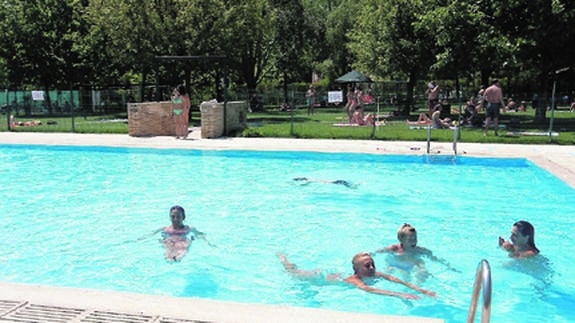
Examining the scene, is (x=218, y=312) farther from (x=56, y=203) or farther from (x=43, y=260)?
(x=56, y=203)

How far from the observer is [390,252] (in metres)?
6.56

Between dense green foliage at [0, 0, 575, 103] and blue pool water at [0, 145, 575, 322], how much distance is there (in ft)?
26.0

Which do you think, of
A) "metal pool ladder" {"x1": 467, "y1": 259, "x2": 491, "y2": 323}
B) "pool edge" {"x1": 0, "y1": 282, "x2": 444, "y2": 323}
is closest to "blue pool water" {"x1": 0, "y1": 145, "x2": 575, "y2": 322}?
"pool edge" {"x1": 0, "y1": 282, "x2": 444, "y2": 323}

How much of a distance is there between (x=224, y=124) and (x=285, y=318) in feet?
46.6

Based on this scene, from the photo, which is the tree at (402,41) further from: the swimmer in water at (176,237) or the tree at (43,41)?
the swimmer in water at (176,237)

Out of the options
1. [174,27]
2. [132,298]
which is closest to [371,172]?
[132,298]

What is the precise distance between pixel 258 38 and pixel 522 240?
2415cm

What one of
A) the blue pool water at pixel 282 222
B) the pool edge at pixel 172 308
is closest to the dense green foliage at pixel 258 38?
the blue pool water at pixel 282 222

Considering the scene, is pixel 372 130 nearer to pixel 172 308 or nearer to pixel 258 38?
pixel 258 38

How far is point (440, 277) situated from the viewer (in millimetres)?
6348

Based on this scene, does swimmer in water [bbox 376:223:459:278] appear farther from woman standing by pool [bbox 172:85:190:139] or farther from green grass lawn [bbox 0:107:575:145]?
woman standing by pool [bbox 172:85:190:139]

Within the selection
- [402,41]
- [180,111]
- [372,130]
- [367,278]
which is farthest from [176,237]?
[402,41]

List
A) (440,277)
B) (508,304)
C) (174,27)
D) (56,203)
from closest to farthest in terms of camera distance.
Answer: (508,304), (440,277), (56,203), (174,27)

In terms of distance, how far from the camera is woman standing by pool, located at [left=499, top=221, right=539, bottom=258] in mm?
6176
